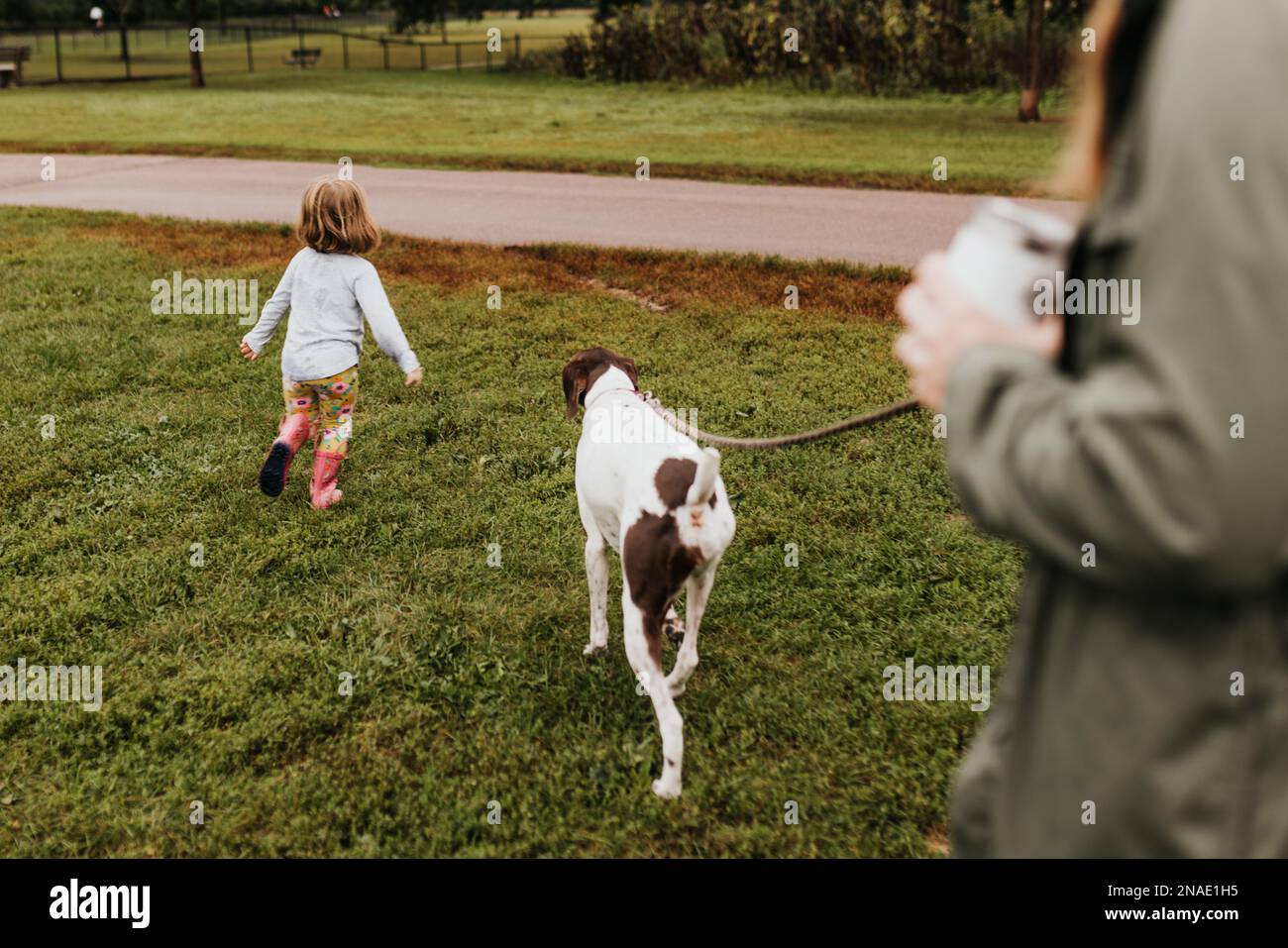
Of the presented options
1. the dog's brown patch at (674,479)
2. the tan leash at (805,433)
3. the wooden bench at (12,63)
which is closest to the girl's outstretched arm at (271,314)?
the tan leash at (805,433)

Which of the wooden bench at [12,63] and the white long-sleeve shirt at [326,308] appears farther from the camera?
the wooden bench at [12,63]

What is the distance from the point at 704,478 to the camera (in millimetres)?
3348

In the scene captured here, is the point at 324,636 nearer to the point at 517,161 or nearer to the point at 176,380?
the point at 176,380

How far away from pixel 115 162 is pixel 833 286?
46.9 feet

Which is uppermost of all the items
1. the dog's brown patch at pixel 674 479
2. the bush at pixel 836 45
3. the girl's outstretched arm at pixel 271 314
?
the bush at pixel 836 45

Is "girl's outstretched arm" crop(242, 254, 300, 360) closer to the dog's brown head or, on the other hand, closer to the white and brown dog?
the dog's brown head

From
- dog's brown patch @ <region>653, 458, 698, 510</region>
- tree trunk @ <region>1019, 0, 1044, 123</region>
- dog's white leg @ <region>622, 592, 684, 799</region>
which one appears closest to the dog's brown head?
dog's brown patch @ <region>653, 458, 698, 510</region>

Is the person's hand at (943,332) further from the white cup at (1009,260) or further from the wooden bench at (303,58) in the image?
the wooden bench at (303,58)

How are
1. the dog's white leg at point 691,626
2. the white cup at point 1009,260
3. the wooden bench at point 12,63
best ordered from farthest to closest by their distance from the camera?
the wooden bench at point 12,63 → the dog's white leg at point 691,626 → the white cup at point 1009,260

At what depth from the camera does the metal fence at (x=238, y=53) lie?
42812 mm

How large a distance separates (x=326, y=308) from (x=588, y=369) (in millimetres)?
1939

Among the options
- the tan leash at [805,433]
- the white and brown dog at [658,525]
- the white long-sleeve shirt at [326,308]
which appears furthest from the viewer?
the white long-sleeve shirt at [326,308]

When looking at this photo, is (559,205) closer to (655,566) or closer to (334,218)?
(334,218)

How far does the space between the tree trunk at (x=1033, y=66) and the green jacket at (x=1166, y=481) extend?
22.5 metres
